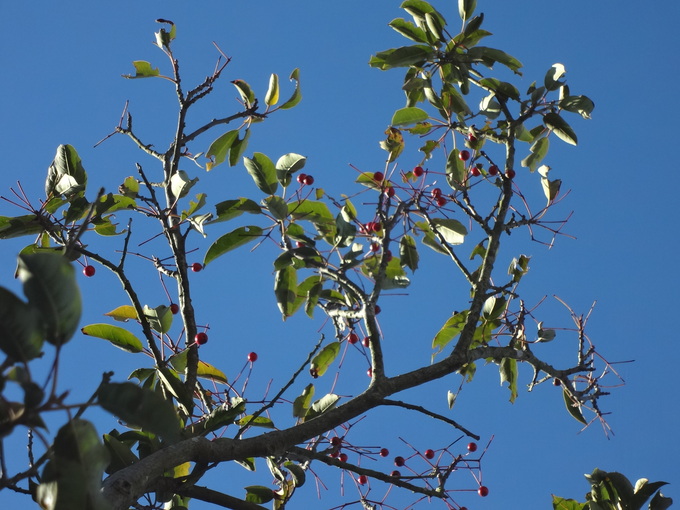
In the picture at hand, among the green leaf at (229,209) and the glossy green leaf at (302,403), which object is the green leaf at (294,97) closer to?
the green leaf at (229,209)

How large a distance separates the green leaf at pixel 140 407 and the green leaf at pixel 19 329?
122 millimetres

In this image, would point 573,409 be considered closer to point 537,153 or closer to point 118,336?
point 537,153

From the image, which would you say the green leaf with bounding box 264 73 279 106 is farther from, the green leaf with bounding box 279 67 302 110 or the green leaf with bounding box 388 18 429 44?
the green leaf with bounding box 388 18 429 44

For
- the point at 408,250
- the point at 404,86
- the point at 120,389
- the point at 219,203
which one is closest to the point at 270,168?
the point at 219,203

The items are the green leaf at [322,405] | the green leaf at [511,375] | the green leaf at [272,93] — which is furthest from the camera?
the green leaf at [511,375]

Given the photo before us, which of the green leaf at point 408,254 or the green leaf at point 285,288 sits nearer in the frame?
the green leaf at point 285,288

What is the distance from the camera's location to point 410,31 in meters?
2.94

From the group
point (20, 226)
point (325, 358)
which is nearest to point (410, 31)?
point (325, 358)

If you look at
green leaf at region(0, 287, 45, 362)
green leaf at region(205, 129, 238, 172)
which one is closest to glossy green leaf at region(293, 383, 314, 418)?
green leaf at region(205, 129, 238, 172)

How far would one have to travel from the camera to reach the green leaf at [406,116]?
289cm

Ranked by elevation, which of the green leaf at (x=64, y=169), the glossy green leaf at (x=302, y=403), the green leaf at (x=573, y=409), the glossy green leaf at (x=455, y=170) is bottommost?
the glossy green leaf at (x=302, y=403)

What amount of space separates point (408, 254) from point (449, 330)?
0.42 meters

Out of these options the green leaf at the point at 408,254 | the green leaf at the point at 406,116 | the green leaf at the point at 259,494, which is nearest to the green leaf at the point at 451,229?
the green leaf at the point at 408,254

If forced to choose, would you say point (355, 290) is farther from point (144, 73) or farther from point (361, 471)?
point (144, 73)
